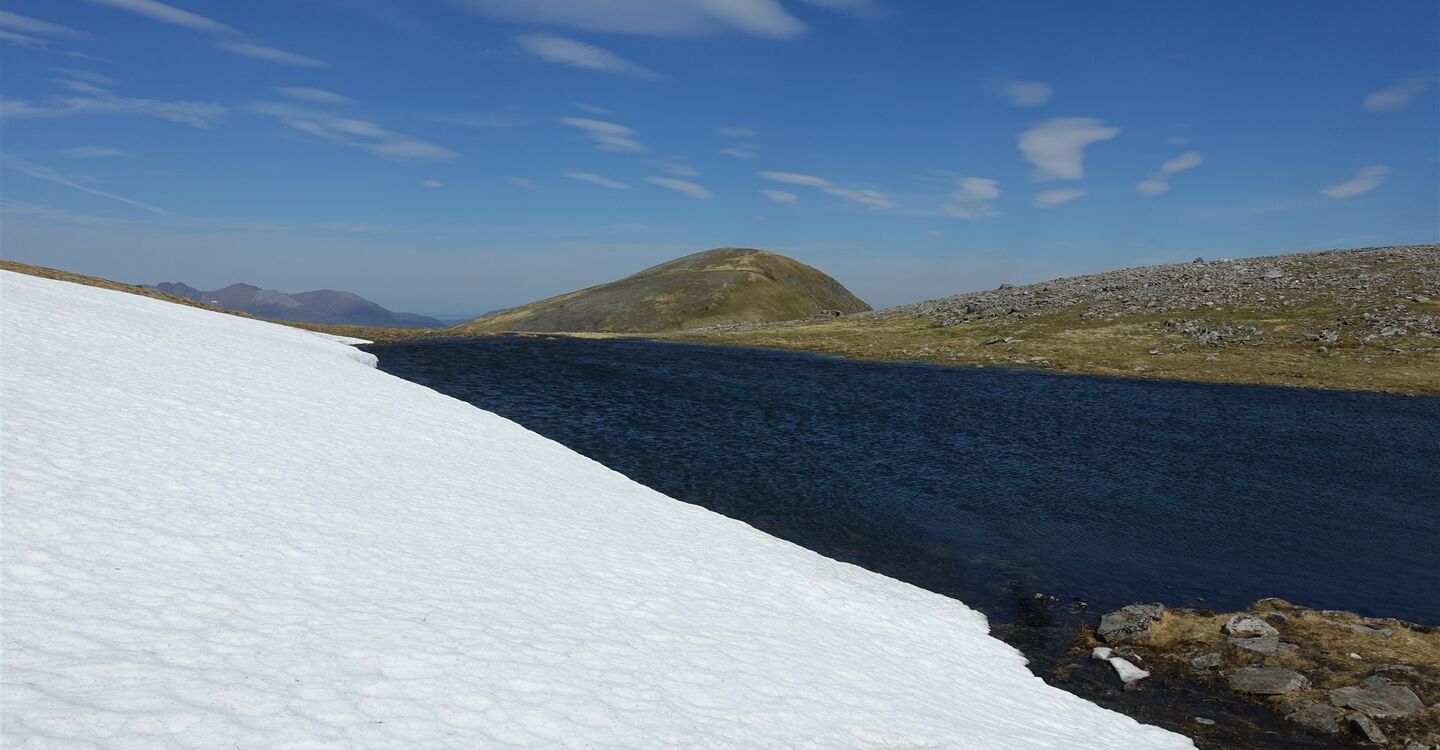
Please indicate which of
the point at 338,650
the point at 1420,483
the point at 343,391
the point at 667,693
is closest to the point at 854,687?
the point at 667,693

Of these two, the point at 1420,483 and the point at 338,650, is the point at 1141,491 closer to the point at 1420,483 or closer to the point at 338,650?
the point at 1420,483

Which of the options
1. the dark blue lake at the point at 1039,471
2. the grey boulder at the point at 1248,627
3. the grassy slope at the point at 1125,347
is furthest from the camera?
the grassy slope at the point at 1125,347

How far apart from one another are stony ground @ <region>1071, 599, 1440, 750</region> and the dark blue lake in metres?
1.83

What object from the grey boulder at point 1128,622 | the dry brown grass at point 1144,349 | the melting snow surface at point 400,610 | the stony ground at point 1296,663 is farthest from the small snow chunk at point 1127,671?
the dry brown grass at point 1144,349

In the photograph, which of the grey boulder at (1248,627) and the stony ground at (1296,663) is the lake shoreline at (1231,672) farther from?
the grey boulder at (1248,627)

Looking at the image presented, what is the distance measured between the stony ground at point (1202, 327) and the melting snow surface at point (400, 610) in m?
62.9

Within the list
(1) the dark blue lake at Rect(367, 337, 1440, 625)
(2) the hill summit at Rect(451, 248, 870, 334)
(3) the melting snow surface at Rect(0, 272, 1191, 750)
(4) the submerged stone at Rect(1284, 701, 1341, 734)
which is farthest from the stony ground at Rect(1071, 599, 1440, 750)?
(2) the hill summit at Rect(451, 248, 870, 334)

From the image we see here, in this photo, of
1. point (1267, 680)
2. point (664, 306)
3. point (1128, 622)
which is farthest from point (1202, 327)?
point (664, 306)

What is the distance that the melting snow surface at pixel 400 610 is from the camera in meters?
9.16

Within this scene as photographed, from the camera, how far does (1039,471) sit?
115 ft

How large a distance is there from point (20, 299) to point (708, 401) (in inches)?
1474

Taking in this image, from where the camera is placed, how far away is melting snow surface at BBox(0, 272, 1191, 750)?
361 inches

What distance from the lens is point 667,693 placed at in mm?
11523

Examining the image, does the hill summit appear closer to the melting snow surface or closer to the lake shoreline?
the melting snow surface
